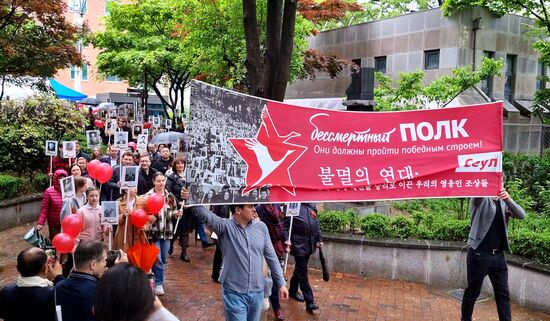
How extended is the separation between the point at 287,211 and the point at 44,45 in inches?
438

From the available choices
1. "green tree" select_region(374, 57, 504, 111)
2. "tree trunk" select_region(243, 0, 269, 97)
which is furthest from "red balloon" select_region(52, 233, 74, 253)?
"green tree" select_region(374, 57, 504, 111)

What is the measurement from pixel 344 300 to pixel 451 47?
13.3 meters

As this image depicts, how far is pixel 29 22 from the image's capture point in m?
14.8

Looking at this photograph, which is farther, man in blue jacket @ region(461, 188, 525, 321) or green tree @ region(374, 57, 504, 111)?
green tree @ region(374, 57, 504, 111)

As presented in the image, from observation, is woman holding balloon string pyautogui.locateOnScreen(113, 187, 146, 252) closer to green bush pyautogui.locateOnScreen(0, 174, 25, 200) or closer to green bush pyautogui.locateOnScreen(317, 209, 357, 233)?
green bush pyautogui.locateOnScreen(317, 209, 357, 233)

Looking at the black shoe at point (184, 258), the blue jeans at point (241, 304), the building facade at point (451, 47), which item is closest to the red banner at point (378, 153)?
the blue jeans at point (241, 304)

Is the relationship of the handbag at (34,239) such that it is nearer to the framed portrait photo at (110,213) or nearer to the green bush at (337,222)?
the framed portrait photo at (110,213)

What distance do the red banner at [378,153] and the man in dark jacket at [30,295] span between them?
6.89 ft

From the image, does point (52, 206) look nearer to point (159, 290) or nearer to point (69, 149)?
point (159, 290)

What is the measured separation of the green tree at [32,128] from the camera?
1282 centimetres

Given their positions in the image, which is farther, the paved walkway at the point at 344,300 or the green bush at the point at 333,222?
the green bush at the point at 333,222

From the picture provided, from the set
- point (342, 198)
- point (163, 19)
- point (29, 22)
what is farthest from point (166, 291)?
point (163, 19)

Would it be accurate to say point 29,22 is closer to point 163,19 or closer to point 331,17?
point 163,19

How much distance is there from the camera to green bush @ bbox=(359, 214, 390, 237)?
28.8ft
